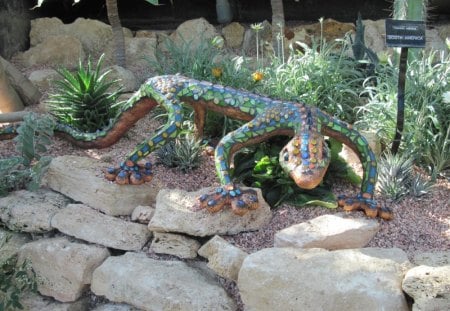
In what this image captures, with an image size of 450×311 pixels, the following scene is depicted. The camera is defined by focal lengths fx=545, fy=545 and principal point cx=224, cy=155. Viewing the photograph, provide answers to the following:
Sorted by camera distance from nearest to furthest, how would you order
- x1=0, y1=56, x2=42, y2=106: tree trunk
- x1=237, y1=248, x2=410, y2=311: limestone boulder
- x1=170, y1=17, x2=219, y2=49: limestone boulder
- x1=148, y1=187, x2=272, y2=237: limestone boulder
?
x1=237, y1=248, x2=410, y2=311: limestone boulder → x1=148, y1=187, x2=272, y2=237: limestone boulder → x1=0, y1=56, x2=42, y2=106: tree trunk → x1=170, y1=17, x2=219, y2=49: limestone boulder

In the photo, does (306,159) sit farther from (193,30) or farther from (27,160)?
(193,30)

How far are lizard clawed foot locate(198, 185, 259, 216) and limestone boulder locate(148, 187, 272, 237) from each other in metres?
0.08

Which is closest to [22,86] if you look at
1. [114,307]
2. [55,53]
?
[55,53]

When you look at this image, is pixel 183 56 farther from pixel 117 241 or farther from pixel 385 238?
pixel 385 238

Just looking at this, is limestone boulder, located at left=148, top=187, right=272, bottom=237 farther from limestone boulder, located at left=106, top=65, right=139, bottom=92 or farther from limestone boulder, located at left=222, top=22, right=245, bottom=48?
limestone boulder, located at left=222, top=22, right=245, bottom=48

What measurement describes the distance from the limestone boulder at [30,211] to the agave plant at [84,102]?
0.97 meters

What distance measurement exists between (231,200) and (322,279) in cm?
77

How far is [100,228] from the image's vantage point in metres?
3.85

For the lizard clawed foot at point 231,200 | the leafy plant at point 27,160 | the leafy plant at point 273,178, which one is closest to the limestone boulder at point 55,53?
the leafy plant at point 27,160

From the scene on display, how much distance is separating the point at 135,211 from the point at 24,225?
0.86m

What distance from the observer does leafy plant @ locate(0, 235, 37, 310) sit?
381 centimetres

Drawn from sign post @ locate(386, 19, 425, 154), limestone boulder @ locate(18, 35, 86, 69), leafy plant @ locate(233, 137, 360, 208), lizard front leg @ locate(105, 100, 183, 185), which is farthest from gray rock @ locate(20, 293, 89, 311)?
limestone boulder @ locate(18, 35, 86, 69)

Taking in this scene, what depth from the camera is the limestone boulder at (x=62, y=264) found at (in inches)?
149

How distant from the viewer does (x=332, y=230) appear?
341 centimetres
